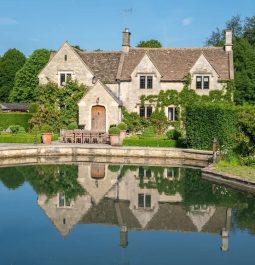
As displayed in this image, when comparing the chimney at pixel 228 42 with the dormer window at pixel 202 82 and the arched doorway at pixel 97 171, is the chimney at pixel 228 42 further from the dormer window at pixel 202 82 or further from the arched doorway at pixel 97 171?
the arched doorway at pixel 97 171

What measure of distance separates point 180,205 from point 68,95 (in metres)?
26.1

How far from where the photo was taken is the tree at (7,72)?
8588 cm

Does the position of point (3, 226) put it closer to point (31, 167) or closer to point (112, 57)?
point (31, 167)

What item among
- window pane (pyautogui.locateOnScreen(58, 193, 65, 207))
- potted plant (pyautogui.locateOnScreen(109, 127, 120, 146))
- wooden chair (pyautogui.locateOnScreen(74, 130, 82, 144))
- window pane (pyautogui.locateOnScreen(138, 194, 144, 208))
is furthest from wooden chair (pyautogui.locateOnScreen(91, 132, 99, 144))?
window pane (pyautogui.locateOnScreen(138, 194, 144, 208))

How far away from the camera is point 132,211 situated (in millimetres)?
16094

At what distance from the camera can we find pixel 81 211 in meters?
15.9

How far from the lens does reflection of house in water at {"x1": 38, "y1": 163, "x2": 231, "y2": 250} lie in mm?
14234

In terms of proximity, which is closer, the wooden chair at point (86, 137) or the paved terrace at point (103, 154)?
the paved terrace at point (103, 154)

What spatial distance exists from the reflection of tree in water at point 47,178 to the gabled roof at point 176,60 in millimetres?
17838

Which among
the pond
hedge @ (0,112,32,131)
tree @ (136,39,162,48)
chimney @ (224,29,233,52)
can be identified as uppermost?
tree @ (136,39,162,48)

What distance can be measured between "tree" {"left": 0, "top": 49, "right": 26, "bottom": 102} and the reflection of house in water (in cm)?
6902

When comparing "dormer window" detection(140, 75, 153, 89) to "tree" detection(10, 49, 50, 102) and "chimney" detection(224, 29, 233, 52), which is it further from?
"tree" detection(10, 49, 50, 102)

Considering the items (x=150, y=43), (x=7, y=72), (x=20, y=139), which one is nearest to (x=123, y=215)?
(x=20, y=139)

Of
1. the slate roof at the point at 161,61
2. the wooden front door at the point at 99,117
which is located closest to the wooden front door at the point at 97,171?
the wooden front door at the point at 99,117
